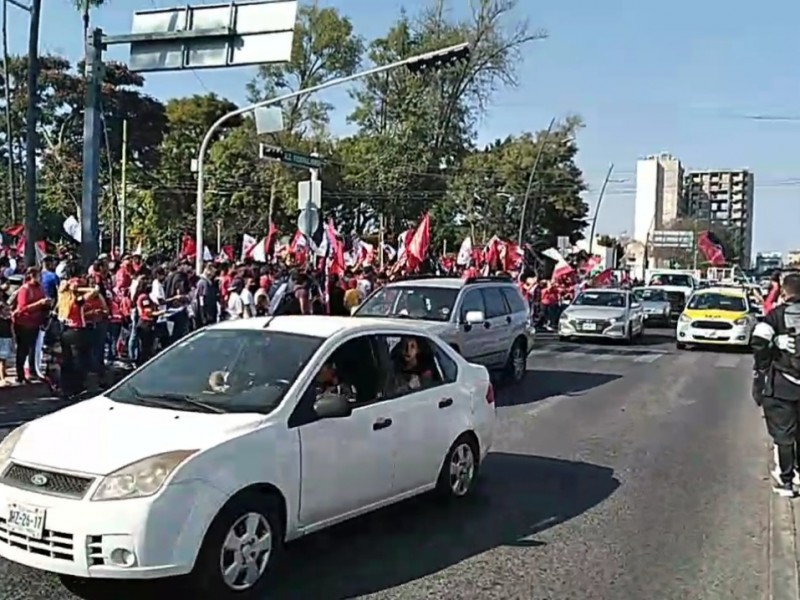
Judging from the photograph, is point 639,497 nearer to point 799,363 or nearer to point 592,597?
point 799,363

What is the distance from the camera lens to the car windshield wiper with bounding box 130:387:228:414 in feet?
20.8

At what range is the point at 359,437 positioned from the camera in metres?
6.87

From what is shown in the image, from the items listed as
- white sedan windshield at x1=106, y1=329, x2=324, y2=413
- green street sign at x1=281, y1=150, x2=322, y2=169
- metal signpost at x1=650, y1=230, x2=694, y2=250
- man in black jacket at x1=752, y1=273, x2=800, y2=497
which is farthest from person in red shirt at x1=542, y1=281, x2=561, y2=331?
metal signpost at x1=650, y1=230, x2=694, y2=250

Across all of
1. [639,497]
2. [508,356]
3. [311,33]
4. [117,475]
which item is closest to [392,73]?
[311,33]

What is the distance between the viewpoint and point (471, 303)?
52.6ft

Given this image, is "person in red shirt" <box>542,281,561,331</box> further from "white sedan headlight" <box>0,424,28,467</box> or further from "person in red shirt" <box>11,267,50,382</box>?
"white sedan headlight" <box>0,424,28,467</box>

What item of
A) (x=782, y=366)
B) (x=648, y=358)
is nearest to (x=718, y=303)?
(x=648, y=358)

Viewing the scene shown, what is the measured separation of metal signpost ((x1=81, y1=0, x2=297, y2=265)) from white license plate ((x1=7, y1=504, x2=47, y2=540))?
11380 mm

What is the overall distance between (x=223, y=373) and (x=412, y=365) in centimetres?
167

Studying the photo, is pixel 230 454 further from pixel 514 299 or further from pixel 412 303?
pixel 514 299

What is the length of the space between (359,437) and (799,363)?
375cm

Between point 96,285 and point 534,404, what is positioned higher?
point 96,285

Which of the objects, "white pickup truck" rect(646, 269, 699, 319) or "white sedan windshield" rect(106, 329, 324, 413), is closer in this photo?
"white sedan windshield" rect(106, 329, 324, 413)

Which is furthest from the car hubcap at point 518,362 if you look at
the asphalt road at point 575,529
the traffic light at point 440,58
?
the traffic light at point 440,58
